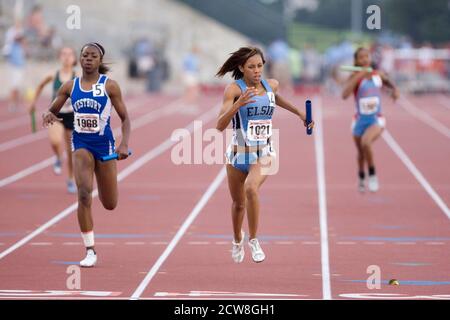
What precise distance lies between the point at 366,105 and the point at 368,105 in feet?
0.10

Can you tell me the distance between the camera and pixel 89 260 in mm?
12383

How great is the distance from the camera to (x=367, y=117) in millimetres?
19047

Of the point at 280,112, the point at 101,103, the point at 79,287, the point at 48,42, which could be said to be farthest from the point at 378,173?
the point at 48,42

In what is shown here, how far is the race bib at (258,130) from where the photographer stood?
1217cm

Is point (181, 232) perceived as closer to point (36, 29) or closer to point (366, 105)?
point (366, 105)

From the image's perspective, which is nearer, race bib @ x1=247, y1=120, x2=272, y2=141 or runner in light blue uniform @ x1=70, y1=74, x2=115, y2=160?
race bib @ x1=247, y1=120, x2=272, y2=141

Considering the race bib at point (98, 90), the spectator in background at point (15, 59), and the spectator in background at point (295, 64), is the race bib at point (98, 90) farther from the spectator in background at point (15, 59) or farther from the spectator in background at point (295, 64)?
the spectator in background at point (295, 64)

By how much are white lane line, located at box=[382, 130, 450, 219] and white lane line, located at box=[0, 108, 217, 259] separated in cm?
467

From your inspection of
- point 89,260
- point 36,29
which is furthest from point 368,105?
point 36,29

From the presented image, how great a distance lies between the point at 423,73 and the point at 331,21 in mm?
30493

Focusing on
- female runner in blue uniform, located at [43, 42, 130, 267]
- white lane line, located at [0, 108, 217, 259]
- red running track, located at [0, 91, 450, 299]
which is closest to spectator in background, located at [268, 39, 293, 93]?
white lane line, located at [0, 108, 217, 259]

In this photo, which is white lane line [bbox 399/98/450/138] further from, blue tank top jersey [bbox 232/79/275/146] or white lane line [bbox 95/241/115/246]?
blue tank top jersey [bbox 232/79/275/146]

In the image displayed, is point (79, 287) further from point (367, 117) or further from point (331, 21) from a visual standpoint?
point (331, 21)

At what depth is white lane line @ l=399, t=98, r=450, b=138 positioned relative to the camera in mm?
31797
